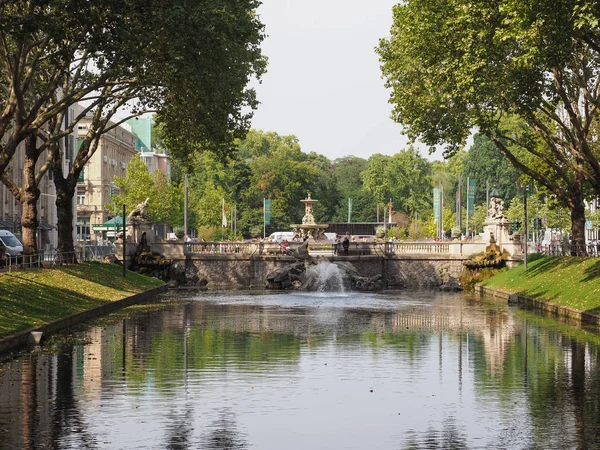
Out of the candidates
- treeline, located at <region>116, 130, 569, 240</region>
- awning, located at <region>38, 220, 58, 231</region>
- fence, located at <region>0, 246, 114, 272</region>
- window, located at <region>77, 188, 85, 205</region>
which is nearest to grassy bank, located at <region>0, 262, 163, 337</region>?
fence, located at <region>0, 246, 114, 272</region>

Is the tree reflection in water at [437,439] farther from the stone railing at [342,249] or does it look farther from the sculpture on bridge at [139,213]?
the stone railing at [342,249]

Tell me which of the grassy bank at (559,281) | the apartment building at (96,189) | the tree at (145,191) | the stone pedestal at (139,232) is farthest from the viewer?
the apartment building at (96,189)

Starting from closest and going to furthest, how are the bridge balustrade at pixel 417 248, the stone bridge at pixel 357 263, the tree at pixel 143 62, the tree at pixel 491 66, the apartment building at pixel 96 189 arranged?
the tree at pixel 143 62, the tree at pixel 491 66, the stone bridge at pixel 357 263, the bridge balustrade at pixel 417 248, the apartment building at pixel 96 189

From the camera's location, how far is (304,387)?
19.6 meters

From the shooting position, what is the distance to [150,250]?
7394 cm

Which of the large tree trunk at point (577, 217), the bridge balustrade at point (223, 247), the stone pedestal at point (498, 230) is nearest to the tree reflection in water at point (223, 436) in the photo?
the large tree trunk at point (577, 217)

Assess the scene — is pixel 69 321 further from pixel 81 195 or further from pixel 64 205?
pixel 81 195

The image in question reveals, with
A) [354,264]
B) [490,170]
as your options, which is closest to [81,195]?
[490,170]

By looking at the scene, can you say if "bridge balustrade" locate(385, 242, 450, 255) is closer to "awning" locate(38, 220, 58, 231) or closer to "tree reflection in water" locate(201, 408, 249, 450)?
"awning" locate(38, 220, 58, 231)

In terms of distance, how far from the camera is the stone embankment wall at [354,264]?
74.8 meters

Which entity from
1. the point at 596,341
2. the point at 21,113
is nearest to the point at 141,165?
the point at 21,113

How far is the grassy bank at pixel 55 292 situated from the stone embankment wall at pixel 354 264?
17.8m

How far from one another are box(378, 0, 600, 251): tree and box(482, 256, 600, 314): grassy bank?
3.17 m

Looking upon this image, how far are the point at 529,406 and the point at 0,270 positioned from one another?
29364mm
